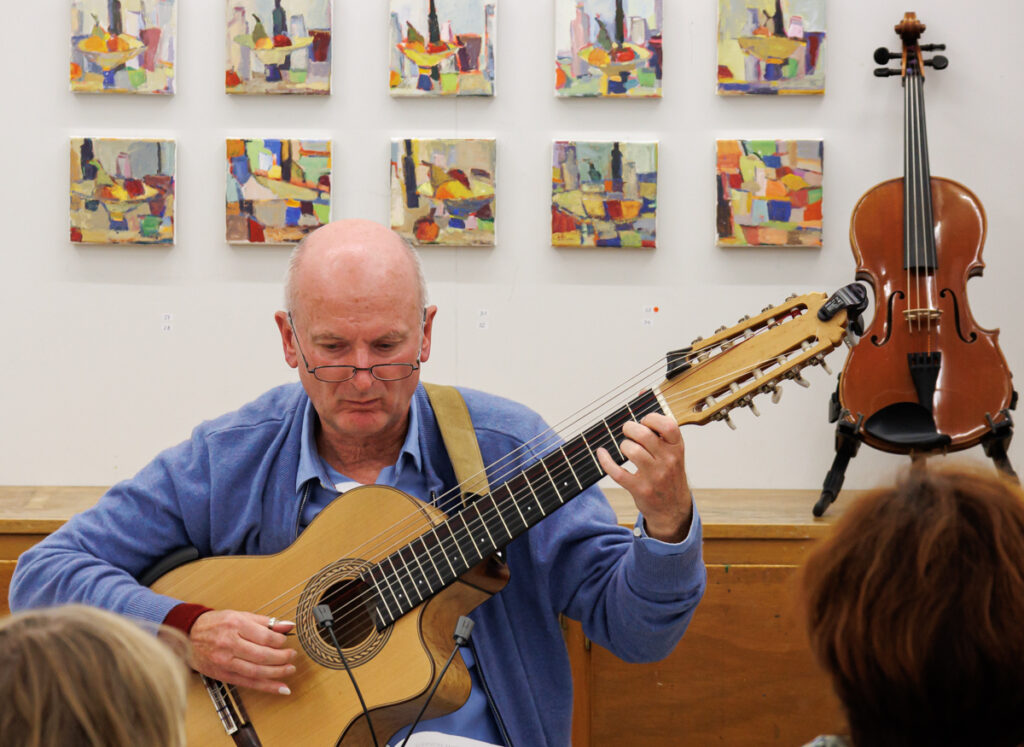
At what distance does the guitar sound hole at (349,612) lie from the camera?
5.41 feet

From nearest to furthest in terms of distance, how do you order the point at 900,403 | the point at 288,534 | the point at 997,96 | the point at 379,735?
the point at 379,735
the point at 288,534
the point at 900,403
the point at 997,96

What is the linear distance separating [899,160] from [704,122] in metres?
0.59

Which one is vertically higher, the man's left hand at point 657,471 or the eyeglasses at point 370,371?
the eyeglasses at point 370,371

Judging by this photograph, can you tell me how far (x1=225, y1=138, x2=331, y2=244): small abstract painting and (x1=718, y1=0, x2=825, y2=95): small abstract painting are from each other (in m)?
1.23

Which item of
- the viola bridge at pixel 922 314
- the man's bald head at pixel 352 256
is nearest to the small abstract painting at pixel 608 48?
the viola bridge at pixel 922 314

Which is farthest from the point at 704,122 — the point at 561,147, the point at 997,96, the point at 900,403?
the point at 900,403

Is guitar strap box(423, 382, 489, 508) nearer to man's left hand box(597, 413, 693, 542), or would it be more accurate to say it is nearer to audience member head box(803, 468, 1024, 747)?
man's left hand box(597, 413, 693, 542)

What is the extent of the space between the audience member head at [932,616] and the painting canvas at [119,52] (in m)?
2.80

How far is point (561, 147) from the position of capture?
3131 mm

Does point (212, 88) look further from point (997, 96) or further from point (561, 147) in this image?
point (997, 96)

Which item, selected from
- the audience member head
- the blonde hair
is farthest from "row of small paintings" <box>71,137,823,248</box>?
the blonde hair

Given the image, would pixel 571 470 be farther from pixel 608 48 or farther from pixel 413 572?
pixel 608 48

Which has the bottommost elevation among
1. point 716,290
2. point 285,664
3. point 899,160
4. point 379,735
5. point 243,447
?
point 379,735

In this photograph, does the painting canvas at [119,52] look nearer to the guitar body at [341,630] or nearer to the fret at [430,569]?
the guitar body at [341,630]
